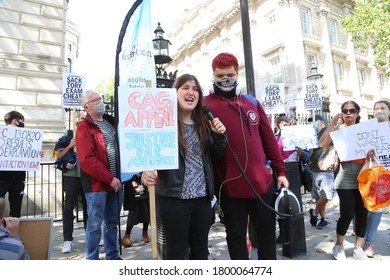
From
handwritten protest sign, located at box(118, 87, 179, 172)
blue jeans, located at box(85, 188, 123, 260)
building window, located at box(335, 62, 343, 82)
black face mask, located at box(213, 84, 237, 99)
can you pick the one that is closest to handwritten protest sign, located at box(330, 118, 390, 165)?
black face mask, located at box(213, 84, 237, 99)

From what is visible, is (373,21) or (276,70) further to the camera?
(276,70)

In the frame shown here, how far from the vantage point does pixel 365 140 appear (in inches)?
140

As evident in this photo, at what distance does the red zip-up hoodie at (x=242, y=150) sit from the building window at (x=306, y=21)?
25021 millimetres

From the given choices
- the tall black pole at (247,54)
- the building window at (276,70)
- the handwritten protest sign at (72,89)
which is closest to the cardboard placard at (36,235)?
the handwritten protest sign at (72,89)

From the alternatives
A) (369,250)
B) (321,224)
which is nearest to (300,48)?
(321,224)

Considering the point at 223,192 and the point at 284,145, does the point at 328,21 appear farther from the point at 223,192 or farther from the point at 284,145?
the point at 223,192

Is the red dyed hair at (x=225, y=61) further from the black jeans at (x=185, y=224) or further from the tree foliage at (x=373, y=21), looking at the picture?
the tree foliage at (x=373, y=21)

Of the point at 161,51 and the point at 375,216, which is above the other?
the point at 161,51

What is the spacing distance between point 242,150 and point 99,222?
6.88 ft

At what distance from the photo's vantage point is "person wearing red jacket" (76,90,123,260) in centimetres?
337

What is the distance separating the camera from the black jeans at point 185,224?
2.21 metres

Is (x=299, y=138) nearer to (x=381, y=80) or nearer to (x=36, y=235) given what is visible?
(x=36, y=235)

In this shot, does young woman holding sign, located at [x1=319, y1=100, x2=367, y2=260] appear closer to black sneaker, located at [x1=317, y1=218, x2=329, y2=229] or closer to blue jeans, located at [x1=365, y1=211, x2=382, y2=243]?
blue jeans, located at [x1=365, y1=211, x2=382, y2=243]

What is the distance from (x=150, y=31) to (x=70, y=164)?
246 centimetres
